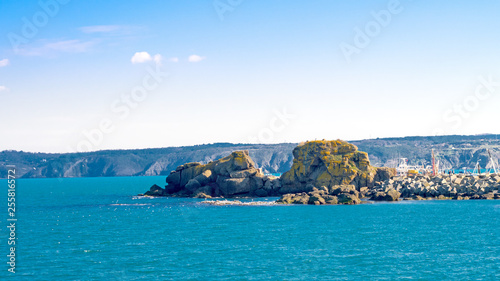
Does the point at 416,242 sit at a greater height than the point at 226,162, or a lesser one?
lesser

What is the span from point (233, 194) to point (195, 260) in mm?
63989

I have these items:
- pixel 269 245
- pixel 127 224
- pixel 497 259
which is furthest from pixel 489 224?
pixel 127 224

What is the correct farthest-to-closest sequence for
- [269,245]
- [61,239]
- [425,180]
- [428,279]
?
[425,180], [61,239], [269,245], [428,279]

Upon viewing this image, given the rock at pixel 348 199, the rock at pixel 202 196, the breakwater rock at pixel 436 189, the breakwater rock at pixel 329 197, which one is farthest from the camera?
the rock at pixel 202 196

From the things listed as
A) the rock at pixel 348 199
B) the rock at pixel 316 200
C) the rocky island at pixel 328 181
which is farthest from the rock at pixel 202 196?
the rock at pixel 348 199

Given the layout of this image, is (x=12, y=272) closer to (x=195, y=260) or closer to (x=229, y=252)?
(x=195, y=260)

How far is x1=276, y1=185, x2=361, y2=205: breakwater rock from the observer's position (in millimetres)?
89250

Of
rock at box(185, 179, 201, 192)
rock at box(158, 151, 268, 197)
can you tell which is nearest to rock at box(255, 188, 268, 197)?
rock at box(158, 151, 268, 197)

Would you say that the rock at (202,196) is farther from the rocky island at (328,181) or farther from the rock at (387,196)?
the rock at (387,196)

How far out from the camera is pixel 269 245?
1975 inches

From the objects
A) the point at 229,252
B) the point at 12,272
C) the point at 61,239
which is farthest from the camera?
the point at 61,239

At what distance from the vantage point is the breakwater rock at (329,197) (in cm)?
8925

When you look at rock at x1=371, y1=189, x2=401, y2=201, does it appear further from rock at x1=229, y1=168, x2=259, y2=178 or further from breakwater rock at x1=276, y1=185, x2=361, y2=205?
rock at x1=229, y1=168, x2=259, y2=178

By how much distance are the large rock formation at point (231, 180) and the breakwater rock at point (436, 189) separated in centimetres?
2231
